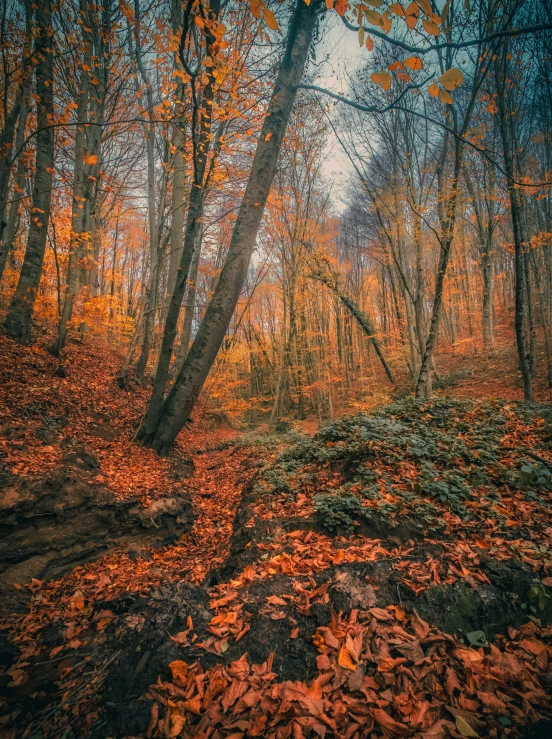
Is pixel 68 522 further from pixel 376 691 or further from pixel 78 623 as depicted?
pixel 376 691

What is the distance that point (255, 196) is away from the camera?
16.9ft

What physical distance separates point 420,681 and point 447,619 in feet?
1.76

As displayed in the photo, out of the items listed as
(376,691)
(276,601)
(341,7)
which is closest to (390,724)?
(376,691)

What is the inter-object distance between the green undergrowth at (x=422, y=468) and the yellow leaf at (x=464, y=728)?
67.4 inches

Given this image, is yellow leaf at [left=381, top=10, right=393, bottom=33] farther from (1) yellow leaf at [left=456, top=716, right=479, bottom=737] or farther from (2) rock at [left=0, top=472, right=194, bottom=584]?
(2) rock at [left=0, top=472, right=194, bottom=584]

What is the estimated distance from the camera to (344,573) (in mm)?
2414

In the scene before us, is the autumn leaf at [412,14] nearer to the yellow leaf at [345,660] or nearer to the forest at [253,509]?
the forest at [253,509]

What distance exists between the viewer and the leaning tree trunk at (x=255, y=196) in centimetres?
505

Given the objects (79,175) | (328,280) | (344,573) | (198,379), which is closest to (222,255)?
(328,280)

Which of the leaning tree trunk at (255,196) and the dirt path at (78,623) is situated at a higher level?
the leaning tree trunk at (255,196)

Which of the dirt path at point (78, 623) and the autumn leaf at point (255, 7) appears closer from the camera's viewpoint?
the dirt path at point (78, 623)

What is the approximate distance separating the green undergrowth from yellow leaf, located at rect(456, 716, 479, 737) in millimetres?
1712

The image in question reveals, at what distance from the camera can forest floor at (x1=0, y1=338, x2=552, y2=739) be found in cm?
159

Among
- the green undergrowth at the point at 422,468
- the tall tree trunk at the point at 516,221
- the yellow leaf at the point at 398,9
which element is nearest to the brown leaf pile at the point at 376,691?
the green undergrowth at the point at 422,468
